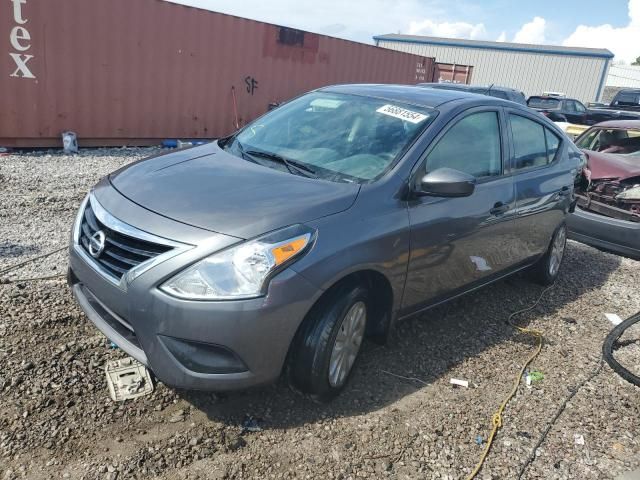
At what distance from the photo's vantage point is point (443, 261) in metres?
3.56

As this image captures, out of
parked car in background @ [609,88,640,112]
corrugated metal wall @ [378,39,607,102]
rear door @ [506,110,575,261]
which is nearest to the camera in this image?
rear door @ [506,110,575,261]

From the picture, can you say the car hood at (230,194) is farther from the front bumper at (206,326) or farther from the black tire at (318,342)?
the black tire at (318,342)

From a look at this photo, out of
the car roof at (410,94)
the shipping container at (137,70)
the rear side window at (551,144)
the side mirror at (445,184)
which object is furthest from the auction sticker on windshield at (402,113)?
the shipping container at (137,70)

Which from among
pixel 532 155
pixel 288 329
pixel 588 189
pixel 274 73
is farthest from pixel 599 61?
pixel 288 329

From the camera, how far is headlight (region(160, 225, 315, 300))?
2.50 meters

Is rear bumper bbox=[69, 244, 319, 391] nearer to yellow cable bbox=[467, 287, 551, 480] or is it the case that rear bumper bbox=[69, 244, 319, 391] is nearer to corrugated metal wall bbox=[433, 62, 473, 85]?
yellow cable bbox=[467, 287, 551, 480]

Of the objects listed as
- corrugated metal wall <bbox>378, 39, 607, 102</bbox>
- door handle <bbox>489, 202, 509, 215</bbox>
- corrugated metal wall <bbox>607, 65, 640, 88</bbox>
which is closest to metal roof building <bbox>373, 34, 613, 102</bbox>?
corrugated metal wall <bbox>378, 39, 607, 102</bbox>

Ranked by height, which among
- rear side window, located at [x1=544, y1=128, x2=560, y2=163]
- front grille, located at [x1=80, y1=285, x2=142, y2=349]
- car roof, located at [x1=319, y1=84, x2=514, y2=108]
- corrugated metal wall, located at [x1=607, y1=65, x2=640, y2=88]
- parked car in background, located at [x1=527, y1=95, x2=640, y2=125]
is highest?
corrugated metal wall, located at [x1=607, y1=65, x2=640, y2=88]

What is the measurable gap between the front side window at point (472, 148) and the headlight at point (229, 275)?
4.44 ft

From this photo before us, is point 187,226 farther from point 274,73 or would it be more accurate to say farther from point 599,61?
point 599,61

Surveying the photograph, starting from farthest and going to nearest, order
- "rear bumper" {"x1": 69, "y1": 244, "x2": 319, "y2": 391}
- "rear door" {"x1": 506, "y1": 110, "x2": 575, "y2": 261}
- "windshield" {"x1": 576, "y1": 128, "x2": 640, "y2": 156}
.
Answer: "windshield" {"x1": 576, "y1": 128, "x2": 640, "y2": 156}
"rear door" {"x1": 506, "y1": 110, "x2": 575, "y2": 261}
"rear bumper" {"x1": 69, "y1": 244, "x2": 319, "y2": 391}

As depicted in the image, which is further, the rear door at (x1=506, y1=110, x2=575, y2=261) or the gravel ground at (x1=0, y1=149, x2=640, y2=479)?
the rear door at (x1=506, y1=110, x2=575, y2=261)

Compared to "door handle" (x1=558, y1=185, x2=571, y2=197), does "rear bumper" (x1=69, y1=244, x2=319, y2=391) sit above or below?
below

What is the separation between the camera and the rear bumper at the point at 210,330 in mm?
2486
